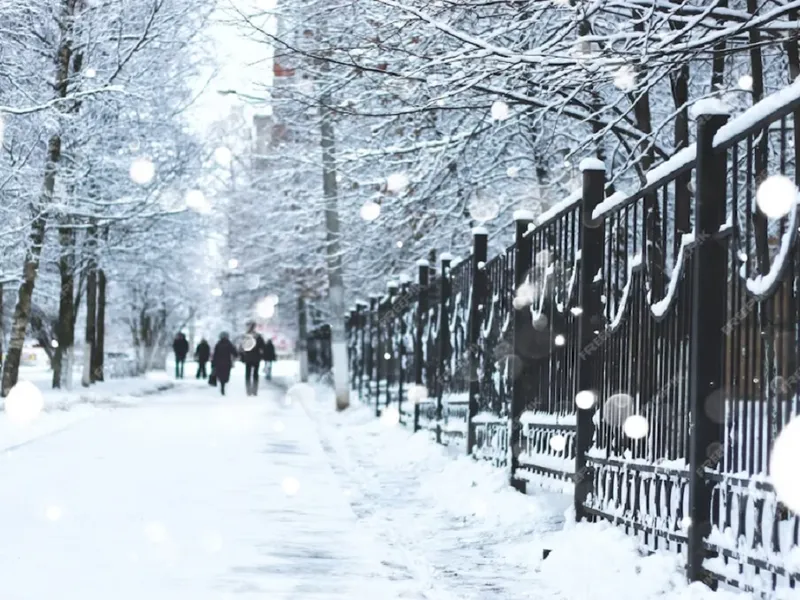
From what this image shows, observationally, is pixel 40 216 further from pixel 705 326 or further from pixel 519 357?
pixel 705 326

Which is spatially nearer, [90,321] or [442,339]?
[442,339]

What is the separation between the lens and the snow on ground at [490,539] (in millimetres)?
6340

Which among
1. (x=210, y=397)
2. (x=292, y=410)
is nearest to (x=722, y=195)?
(x=292, y=410)

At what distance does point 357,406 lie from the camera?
89.2 ft

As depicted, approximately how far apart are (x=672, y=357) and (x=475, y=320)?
6.76m

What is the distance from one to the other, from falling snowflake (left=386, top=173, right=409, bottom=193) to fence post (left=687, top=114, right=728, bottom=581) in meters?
11.7

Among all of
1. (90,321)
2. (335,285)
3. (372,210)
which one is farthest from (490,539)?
(90,321)

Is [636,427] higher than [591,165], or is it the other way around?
[591,165]

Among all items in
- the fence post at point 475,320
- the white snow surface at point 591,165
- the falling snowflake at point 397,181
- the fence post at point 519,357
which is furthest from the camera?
the falling snowflake at point 397,181

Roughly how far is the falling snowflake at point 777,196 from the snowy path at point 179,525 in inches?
106

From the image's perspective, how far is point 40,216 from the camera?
24.2m

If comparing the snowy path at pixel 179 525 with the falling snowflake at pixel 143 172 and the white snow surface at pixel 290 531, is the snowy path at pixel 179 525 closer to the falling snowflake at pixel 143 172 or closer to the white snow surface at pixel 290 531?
the white snow surface at pixel 290 531

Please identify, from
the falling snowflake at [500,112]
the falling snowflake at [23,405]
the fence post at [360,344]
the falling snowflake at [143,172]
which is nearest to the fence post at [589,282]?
the falling snowflake at [500,112]

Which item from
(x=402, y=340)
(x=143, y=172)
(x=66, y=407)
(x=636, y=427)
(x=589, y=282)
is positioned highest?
(x=143, y=172)
